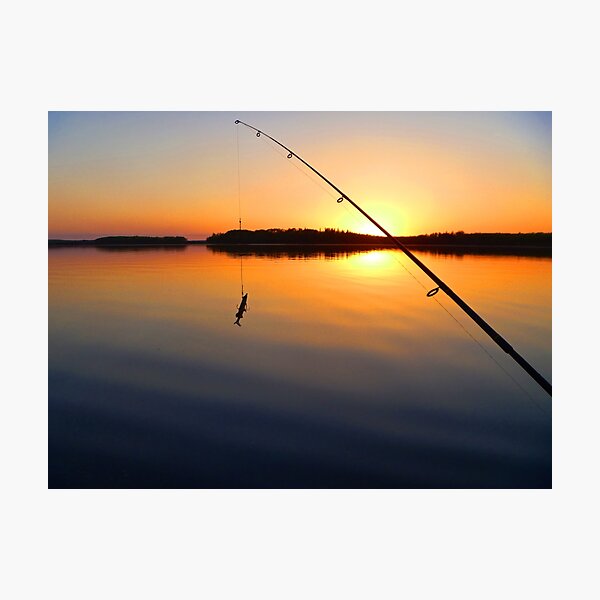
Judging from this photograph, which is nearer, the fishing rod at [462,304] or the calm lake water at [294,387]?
the fishing rod at [462,304]

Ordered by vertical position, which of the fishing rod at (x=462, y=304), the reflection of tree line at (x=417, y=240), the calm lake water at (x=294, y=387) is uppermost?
the reflection of tree line at (x=417, y=240)

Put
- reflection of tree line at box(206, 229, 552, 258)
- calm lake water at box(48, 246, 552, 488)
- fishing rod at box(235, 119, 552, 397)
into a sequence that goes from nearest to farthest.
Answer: fishing rod at box(235, 119, 552, 397) → calm lake water at box(48, 246, 552, 488) → reflection of tree line at box(206, 229, 552, 258)

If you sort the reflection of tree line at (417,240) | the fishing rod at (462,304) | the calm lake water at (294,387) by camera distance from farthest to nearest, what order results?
the reflection of tree line at (417,240) → the calm lake water at (294,387) → the fishing rod at (462,304)

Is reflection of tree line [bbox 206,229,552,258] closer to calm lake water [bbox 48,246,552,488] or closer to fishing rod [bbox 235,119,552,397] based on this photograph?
calm lake water [bbox 48,246,552,488]

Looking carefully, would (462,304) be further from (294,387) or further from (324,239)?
(324,239)

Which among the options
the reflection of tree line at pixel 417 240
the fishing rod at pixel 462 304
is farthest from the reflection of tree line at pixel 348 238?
the fishing rod at pixel 462 304

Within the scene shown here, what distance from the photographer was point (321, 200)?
5.95m

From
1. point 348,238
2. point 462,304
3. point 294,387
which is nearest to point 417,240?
point 348,238

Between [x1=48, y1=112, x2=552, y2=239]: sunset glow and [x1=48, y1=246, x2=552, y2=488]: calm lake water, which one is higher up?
[x1=48, y1=112, x2=552, y2=239]: sunset glow

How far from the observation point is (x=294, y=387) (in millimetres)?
5000

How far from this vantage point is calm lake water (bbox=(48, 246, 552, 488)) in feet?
12.3

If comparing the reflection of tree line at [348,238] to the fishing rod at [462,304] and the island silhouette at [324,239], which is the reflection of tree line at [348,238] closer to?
the island silhouette at [324,239]

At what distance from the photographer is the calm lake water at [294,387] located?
12.3ft

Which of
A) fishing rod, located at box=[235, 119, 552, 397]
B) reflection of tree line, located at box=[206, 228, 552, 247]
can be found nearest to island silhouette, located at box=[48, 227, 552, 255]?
reflection of tree line, located at box=[206, 228, 552, 247]
